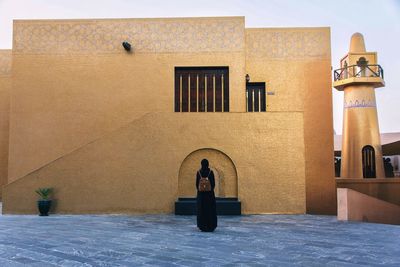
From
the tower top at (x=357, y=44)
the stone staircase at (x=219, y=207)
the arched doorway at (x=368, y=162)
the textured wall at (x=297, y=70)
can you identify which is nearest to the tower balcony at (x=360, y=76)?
the tower top at (x=357, y=44)

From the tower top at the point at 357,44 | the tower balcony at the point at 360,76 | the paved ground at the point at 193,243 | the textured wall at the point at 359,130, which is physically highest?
the tower top at the point at 357,44

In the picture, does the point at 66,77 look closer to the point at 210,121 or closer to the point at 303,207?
the point at 210,121

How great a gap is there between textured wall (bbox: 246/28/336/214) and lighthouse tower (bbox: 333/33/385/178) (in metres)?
3.77

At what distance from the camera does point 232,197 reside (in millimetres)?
13047

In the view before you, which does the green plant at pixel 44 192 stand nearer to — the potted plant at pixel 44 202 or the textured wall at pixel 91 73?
the potted plant at pixel 44 202

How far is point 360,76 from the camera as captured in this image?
1836 cm

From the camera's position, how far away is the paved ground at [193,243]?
20.2ft

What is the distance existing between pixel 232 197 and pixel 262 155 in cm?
164

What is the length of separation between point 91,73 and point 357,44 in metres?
11.8

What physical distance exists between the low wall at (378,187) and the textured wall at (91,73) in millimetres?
7579

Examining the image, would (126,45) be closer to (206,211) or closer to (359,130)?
(206,211)

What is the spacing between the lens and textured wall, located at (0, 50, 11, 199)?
17.2 metres

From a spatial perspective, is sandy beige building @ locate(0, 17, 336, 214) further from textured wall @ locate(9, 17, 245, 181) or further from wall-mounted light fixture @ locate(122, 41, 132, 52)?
wall-mounted light fixture @ locate(122, 41, 132, 52)

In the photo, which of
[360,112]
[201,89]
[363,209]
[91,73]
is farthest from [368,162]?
[91,73]
